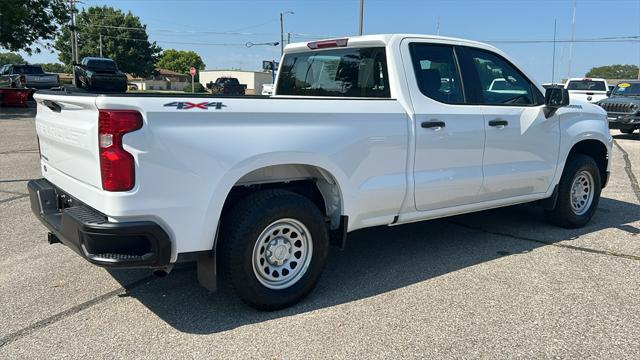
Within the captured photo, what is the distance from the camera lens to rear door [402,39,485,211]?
4.36 metres

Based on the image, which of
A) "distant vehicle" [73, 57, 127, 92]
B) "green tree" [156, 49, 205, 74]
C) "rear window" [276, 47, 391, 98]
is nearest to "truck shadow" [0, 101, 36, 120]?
"distant vehicle" [73, 57, 127, 92]

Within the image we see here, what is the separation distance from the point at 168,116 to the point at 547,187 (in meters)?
4.12

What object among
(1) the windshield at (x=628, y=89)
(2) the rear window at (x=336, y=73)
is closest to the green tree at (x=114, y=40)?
(1) the windshield at (x=628, y=89)

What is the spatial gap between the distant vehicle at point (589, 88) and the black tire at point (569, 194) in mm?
16798

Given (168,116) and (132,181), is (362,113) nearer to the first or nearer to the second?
(168,116)

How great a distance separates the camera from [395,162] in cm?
418

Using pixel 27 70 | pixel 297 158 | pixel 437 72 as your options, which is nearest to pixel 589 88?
pixel 437 72

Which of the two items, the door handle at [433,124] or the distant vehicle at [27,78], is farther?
the distant vehicle at [27,78]

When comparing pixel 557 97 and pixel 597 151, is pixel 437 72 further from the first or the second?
pixel 597 151

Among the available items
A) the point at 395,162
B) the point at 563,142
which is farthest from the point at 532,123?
the point at 395,162

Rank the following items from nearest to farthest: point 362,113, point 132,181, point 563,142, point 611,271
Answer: point 132,181
point 362,113
point 611,271
point 563,142

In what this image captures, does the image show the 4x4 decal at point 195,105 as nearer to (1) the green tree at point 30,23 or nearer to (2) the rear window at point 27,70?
(1) the green tree at point 30,23

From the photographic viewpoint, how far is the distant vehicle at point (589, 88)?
21281mm

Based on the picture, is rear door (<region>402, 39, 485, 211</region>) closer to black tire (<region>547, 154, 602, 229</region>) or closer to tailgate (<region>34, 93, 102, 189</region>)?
black tire (<region>547, 154, 602, 229</region>)
